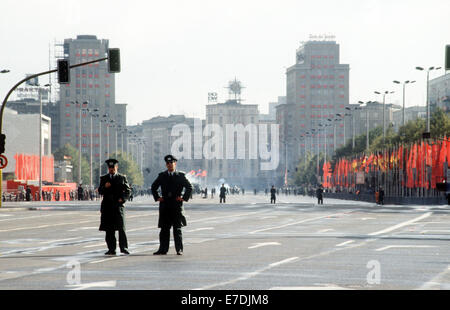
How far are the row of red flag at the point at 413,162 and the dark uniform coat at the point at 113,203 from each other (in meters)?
52.5

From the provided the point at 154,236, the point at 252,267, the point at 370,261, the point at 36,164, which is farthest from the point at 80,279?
the point at 36,164

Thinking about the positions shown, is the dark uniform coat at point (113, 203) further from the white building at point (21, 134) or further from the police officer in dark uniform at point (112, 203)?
the white building at point (21, 134)

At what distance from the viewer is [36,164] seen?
133875 mm

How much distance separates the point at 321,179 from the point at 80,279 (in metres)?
166

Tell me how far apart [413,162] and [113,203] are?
71.7 metres

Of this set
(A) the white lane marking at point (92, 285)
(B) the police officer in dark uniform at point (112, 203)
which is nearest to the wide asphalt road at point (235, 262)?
(A) the white lane marking at point (92, 285)

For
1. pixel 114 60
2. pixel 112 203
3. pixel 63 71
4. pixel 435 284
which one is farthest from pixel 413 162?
pixel 435 284

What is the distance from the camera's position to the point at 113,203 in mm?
19203

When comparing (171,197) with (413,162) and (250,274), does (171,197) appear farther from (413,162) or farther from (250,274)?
(413,162)

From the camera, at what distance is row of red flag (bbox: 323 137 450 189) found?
78550 millimetres

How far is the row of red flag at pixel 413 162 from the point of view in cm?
7855

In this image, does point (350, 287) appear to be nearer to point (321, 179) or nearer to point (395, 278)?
point (395, 278)

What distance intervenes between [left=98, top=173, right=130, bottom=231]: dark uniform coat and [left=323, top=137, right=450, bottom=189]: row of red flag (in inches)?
2069
